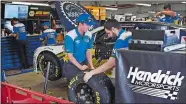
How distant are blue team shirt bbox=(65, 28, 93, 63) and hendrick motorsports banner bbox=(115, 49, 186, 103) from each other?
1495 millimetres

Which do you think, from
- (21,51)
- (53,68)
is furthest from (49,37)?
(53,68)

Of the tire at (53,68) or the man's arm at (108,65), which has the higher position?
the man's arm at (108,65)

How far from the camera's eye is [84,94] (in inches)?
123

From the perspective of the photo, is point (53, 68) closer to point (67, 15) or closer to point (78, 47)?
point (67, 15)

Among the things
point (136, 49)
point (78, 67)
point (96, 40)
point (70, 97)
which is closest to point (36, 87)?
point (96, 40)

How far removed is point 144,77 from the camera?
2.40 meters

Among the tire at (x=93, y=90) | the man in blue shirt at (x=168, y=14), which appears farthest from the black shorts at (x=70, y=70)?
the man in blue shirt at (x=168, y=14)

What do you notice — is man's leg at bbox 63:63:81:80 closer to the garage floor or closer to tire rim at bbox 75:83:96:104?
→ tire rim at bbox 75:83:96:104

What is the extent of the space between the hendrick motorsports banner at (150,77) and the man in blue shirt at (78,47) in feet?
4.02

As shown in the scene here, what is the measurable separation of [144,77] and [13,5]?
12.2 m

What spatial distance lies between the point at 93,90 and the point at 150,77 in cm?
81

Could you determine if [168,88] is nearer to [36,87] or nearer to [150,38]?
[150,38]

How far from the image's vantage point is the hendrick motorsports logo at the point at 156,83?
227 cm

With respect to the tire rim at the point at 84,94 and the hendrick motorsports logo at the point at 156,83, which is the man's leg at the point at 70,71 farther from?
the hendrick motorsports logo at the point at 156,83
